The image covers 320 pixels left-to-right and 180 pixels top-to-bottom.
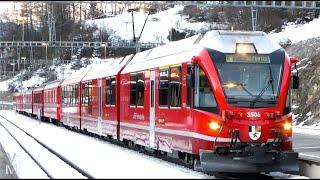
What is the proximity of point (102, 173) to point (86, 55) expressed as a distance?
111523mm

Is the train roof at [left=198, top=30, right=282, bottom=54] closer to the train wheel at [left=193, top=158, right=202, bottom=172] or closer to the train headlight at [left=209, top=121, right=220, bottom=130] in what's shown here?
the train headlight at [left=209, top=121, right=220, bottom=130]

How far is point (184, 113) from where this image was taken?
52.7 feet

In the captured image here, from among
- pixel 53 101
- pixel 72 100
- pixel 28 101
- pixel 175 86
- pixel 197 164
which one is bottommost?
pixel 28 101

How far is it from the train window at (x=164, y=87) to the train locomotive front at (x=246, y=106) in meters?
2.35

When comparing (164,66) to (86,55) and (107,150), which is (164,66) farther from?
(86,55)

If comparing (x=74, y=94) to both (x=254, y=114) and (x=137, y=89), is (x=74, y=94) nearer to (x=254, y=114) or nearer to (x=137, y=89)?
(x=137, y=89)

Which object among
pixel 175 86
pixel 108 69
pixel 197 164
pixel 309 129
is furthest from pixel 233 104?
pixel 309 129

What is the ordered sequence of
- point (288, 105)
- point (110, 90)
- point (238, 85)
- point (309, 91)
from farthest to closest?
point (309, 91) → point (110, 90) → point (288, 105) → point (238, 85)

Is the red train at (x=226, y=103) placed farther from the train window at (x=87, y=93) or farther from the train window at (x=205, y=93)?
the train window at (x=87, y=93)

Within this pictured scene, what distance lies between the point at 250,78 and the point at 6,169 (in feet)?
22.8

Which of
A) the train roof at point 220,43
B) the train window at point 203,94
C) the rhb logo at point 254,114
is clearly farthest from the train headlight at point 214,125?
the train roof at point 220,43

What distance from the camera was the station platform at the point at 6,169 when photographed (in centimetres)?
1472

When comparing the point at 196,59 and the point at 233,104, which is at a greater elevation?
the point at 196,59

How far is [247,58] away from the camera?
1538cm
